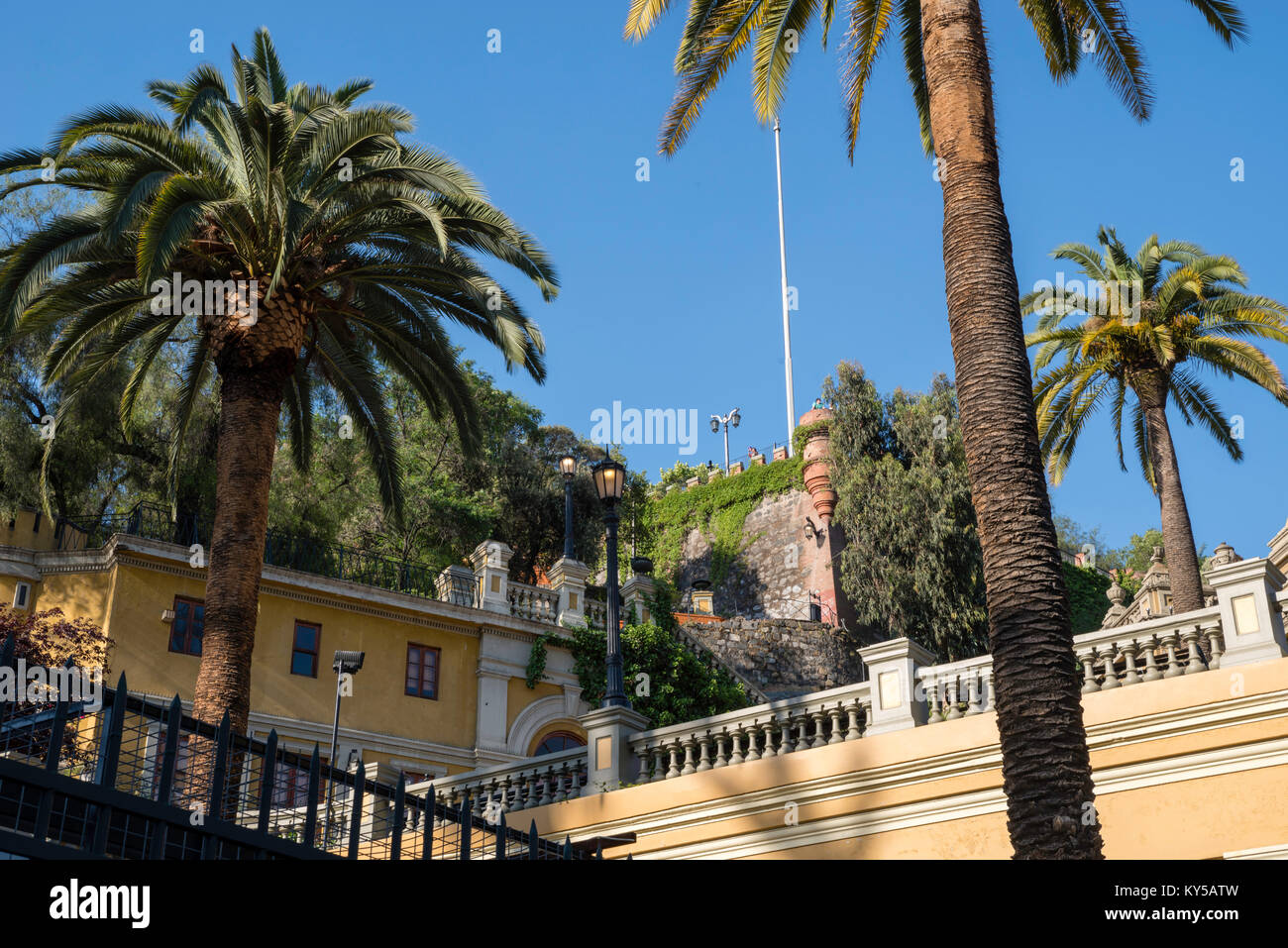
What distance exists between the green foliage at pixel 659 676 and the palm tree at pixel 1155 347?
775 centimetres

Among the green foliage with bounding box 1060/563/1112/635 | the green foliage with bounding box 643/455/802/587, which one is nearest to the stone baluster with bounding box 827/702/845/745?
the green foliage with bounding box 1060/563/1112/635

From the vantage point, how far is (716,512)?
47.2 metres

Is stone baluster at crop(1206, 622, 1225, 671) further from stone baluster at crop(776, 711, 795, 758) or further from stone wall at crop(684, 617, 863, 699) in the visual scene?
stone wall at crop(684, 617, 863, 699)

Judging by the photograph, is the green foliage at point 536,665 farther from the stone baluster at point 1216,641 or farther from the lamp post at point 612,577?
the stone baluster at point 1216,641

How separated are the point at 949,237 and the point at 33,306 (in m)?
11.7

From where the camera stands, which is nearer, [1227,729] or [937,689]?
[1227,729]

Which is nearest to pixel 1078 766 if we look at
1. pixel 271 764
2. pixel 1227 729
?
pixel 1227 729

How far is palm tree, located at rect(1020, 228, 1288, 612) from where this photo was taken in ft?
69.5

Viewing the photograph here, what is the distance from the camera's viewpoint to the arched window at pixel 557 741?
24.4 m

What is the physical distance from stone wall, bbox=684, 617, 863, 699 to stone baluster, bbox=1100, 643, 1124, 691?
19495 millimetres

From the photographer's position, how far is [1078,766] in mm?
8703

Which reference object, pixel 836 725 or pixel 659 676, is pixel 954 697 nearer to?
pixel 836 725

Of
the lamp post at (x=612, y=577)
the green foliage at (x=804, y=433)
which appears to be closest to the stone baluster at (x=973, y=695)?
the lamp post at (x=612, y=577)
